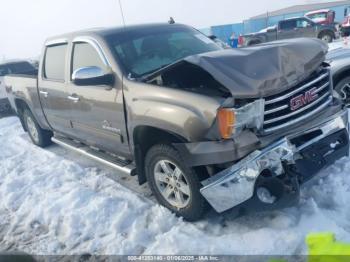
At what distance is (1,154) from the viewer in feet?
21.0

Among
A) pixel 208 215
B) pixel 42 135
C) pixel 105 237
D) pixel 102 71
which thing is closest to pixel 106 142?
pixel 102 71

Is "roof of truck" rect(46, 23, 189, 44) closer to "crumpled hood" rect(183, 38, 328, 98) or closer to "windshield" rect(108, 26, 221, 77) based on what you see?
"windshield" rect(108, 26, 221, 77)

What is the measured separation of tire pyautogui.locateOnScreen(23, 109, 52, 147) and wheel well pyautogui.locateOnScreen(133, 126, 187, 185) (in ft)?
11.5

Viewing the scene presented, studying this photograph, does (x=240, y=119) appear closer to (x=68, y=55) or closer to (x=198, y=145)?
(x=198, y=145)

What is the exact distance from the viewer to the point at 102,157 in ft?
14.2

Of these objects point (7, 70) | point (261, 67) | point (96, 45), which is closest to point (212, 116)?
point (261, 67)

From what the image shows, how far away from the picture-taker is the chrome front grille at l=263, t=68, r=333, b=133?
109 inches

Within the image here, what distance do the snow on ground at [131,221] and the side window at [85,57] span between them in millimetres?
1494

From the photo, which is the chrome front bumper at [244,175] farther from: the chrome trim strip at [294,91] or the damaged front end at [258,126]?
the chrome trim strip at [294,91]

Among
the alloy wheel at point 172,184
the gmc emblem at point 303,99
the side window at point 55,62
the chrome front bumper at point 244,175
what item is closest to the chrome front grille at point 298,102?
the gmc emblem at point 303,99

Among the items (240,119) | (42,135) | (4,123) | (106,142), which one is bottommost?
(4,123)

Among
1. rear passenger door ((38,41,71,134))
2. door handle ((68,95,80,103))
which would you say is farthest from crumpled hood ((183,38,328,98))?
rear passenger door ((38,41,71,134))

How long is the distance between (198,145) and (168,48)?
1.68 metres

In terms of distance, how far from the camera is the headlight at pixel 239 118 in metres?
2.58
